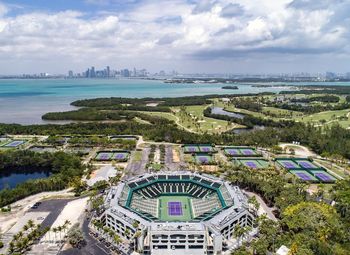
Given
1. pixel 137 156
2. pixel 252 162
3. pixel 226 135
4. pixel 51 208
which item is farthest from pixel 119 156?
pixel 226 135

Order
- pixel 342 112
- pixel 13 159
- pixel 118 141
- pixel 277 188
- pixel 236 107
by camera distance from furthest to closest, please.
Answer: pixel 236 107, pixel 342 112, pixel 118 141, pixel 13 159, pixel 277 188

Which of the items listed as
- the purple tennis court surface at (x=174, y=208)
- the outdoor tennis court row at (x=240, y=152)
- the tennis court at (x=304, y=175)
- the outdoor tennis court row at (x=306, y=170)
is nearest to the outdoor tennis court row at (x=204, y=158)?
the outdoor tennis court row at (x=240, y=152)

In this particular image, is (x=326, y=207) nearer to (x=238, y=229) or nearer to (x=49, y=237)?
(x=238, y=229)

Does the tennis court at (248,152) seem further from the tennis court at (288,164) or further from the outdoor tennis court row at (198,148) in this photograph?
the outdoor tennis court row at (198,148)

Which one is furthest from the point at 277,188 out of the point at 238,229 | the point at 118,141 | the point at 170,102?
the point at 170,102

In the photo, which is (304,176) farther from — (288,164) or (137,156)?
(137,156)

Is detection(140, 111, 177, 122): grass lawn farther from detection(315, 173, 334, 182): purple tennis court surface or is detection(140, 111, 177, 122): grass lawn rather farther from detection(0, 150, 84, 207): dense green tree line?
detection(315, 173, 334, 182): purple tennis court surface
